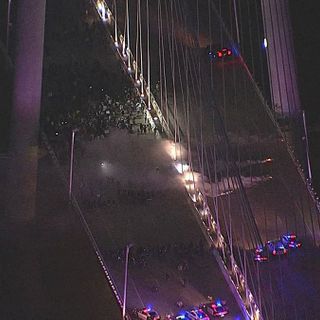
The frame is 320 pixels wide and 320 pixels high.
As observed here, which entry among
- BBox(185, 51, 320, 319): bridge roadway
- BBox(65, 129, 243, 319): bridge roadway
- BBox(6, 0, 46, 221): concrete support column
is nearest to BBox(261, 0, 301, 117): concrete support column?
BBox(185, 51, 320, 319): bridge roadway

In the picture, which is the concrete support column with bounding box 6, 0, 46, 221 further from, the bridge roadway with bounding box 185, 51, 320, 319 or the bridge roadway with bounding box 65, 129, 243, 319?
the bridge roadway with bounding box 185, 51, 320, 319

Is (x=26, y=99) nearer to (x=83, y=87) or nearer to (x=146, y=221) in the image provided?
(x=83, y=87)

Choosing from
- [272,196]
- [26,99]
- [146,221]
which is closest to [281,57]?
[272,196]

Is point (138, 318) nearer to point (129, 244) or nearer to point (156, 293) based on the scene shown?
point (156, 293)

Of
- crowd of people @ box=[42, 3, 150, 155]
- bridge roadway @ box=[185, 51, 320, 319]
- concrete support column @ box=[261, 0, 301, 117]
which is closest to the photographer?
bridge roadway @ box=[185, 51, 320, 319]

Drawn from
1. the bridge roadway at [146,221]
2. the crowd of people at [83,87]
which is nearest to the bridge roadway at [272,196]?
the bridge roadway at [146,221]
